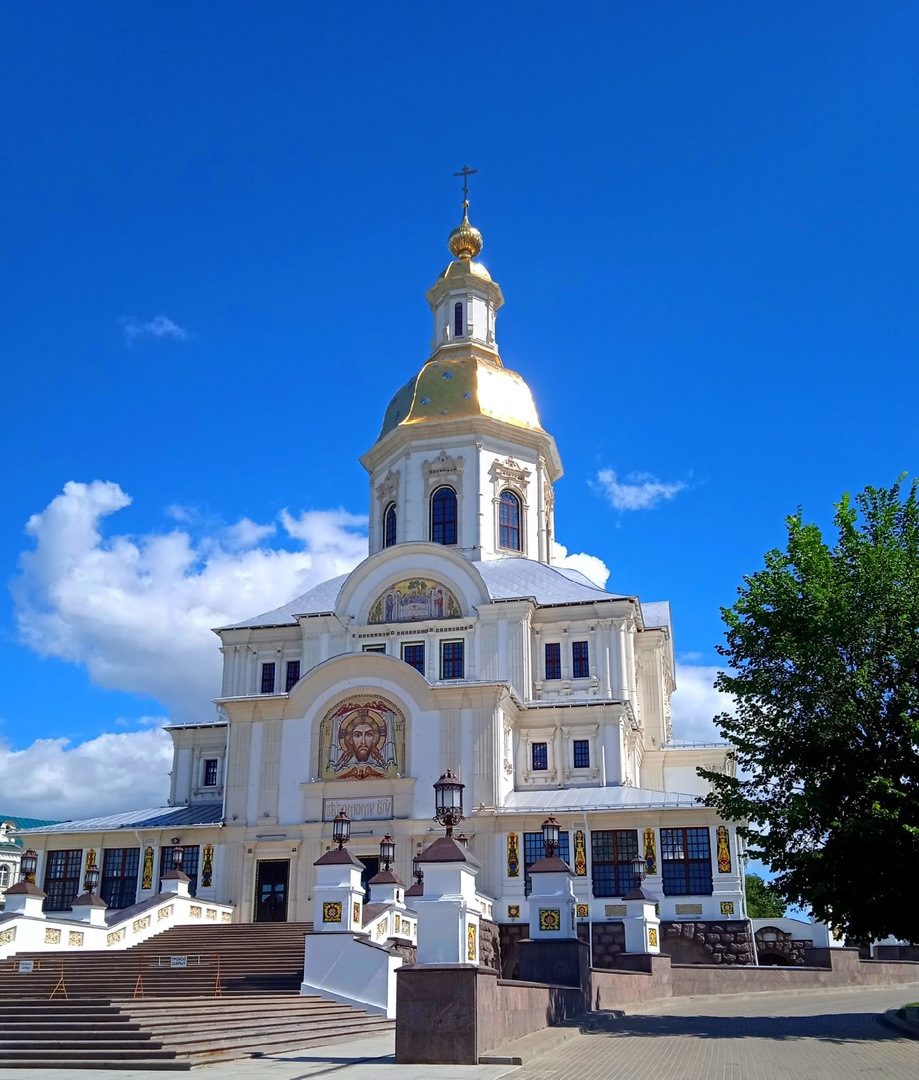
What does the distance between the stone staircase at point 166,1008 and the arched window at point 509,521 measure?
1974cm

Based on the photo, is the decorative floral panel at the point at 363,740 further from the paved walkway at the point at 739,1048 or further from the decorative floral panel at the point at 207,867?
the paved walkway at the point at 739,1048

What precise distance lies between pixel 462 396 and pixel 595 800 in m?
18.1

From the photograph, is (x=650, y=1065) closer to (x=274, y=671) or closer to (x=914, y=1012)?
(x=914, y=1012)

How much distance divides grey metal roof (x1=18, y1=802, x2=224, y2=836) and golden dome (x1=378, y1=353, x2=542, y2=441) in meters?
16.6

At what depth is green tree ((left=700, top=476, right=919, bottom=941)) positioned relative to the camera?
19984 millimetres

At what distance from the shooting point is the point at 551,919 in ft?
72.4

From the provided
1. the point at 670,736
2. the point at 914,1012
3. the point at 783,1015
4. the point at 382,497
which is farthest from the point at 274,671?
the point at 914,1012

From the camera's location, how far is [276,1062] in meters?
15.3

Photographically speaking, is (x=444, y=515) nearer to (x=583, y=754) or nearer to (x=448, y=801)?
(x=583, y=754)

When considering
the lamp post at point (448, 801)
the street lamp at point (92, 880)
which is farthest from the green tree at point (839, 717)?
the street lamp at point (92, 880)

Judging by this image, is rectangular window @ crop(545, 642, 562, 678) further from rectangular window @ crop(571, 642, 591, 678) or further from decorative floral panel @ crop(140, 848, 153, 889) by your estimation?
decorative floral panel @ crop(140, 848, 153, 889)

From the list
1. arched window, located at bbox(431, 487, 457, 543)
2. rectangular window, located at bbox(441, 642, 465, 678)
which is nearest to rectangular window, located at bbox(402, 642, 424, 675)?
rectangular window, located at bbox(441, 642, 465, 678)

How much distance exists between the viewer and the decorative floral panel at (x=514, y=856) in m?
33.7

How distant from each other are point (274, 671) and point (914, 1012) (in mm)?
26151
